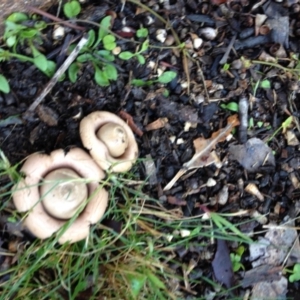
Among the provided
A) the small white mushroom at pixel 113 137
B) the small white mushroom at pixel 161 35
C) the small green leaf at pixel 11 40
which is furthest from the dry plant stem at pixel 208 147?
the small green leaf at pixel 11 40

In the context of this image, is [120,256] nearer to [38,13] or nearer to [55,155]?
[55,155]

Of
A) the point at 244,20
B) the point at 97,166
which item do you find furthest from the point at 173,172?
the point at 244,20

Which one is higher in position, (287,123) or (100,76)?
(100,76)

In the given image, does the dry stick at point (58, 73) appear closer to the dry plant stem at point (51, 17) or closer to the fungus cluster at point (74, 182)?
the dry plant stem at point (51, 17)

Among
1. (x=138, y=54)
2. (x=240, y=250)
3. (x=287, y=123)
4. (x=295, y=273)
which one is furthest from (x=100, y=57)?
(x=295, y=273)

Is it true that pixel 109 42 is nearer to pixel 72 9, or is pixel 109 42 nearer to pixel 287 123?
pixel 72 9

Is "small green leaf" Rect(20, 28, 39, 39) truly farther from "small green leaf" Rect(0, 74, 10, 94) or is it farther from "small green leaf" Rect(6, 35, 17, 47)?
"small green leaf" Rect(0, 74, 10, 94)
